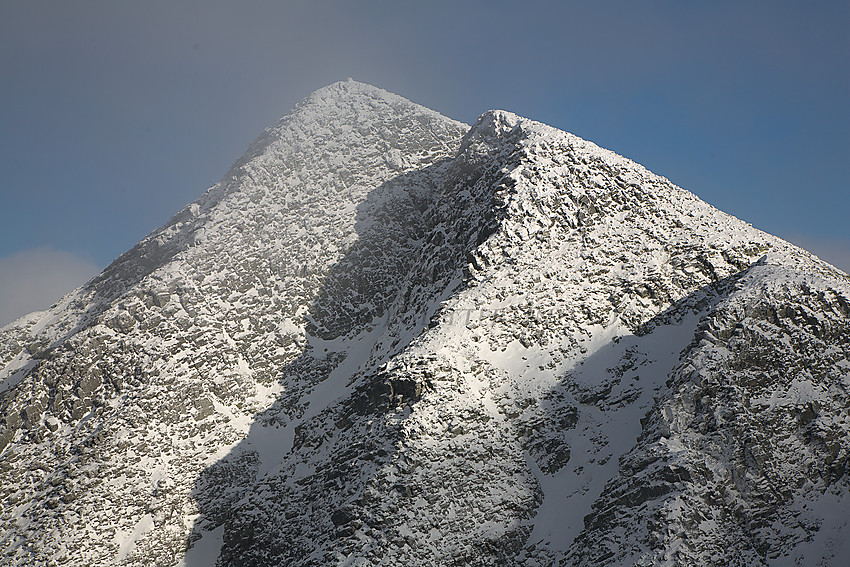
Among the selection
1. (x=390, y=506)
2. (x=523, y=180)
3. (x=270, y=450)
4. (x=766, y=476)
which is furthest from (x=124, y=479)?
(x=766, y=476)

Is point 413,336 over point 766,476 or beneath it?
over

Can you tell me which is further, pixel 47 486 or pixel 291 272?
pixel 291 272

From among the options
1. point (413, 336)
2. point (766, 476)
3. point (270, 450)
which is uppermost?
point (413, 336)

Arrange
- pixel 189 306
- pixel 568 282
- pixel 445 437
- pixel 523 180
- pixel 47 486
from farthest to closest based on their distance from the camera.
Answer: pixel 189 306 → pixel 523 180 → pixel 568 282 → pixel 47 486 → pixel 445 437

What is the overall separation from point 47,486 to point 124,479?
7474mm

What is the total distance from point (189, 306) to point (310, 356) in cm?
1690

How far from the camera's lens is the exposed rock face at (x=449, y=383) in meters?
57.6

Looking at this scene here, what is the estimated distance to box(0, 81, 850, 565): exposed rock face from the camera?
57.6 meters

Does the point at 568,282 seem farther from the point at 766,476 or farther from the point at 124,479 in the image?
the point at 124,479

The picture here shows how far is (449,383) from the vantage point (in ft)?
220

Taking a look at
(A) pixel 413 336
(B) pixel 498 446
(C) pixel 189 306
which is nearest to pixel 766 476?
(B) pixel 498 446

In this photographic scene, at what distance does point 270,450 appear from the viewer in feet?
253

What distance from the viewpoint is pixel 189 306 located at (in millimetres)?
89438

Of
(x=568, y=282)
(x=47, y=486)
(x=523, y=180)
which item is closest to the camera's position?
(x=47, y=486)
